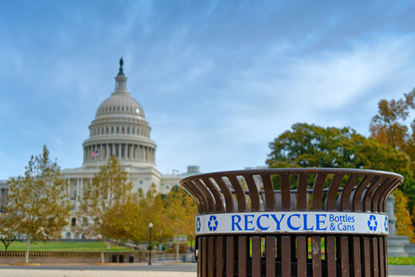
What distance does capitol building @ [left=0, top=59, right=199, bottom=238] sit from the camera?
10962cm

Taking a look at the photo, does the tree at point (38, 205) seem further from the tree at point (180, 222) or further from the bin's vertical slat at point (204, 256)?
the bin's vertical slat at point (204, 256)

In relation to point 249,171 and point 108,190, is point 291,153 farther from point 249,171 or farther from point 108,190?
point 249,171

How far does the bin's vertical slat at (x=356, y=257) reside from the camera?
860cm

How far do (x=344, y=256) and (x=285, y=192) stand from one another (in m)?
1.58

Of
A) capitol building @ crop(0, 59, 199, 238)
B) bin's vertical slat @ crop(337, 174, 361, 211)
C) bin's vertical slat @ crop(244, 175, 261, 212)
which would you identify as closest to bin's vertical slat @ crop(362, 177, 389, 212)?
bin's vertical slat @ crop(337, 174, 361, 211)

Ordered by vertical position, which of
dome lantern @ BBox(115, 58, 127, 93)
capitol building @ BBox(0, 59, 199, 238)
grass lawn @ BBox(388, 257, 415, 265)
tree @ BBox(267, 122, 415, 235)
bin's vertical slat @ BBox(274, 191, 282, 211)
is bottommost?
grass lawn @ BBox(388, 257, 415, 265)

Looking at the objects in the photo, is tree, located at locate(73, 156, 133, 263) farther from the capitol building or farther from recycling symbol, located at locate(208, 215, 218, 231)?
the capitol building

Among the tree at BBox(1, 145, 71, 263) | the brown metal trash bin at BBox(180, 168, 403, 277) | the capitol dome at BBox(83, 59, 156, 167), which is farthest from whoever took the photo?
the capitol dome at BBox(83, 59, 156, 167)

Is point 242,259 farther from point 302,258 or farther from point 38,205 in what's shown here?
point 38,205

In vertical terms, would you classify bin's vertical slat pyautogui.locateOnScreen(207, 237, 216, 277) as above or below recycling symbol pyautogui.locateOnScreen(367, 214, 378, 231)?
below

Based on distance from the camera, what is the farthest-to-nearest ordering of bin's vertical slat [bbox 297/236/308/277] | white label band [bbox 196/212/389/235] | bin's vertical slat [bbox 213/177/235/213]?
bin's vertical slat [bbox 213/177/235/213], white label band [bbox 196/212/389/235], bin's vertical slat [bbox 297/236/308/277]

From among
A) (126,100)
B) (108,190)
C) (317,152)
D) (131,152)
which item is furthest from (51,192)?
(126,100)

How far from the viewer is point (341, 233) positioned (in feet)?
28.2

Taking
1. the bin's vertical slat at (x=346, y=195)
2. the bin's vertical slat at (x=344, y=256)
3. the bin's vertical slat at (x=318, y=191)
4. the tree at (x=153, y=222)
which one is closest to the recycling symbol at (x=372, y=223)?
the bin's vertical slat at (x=346, y=195)
